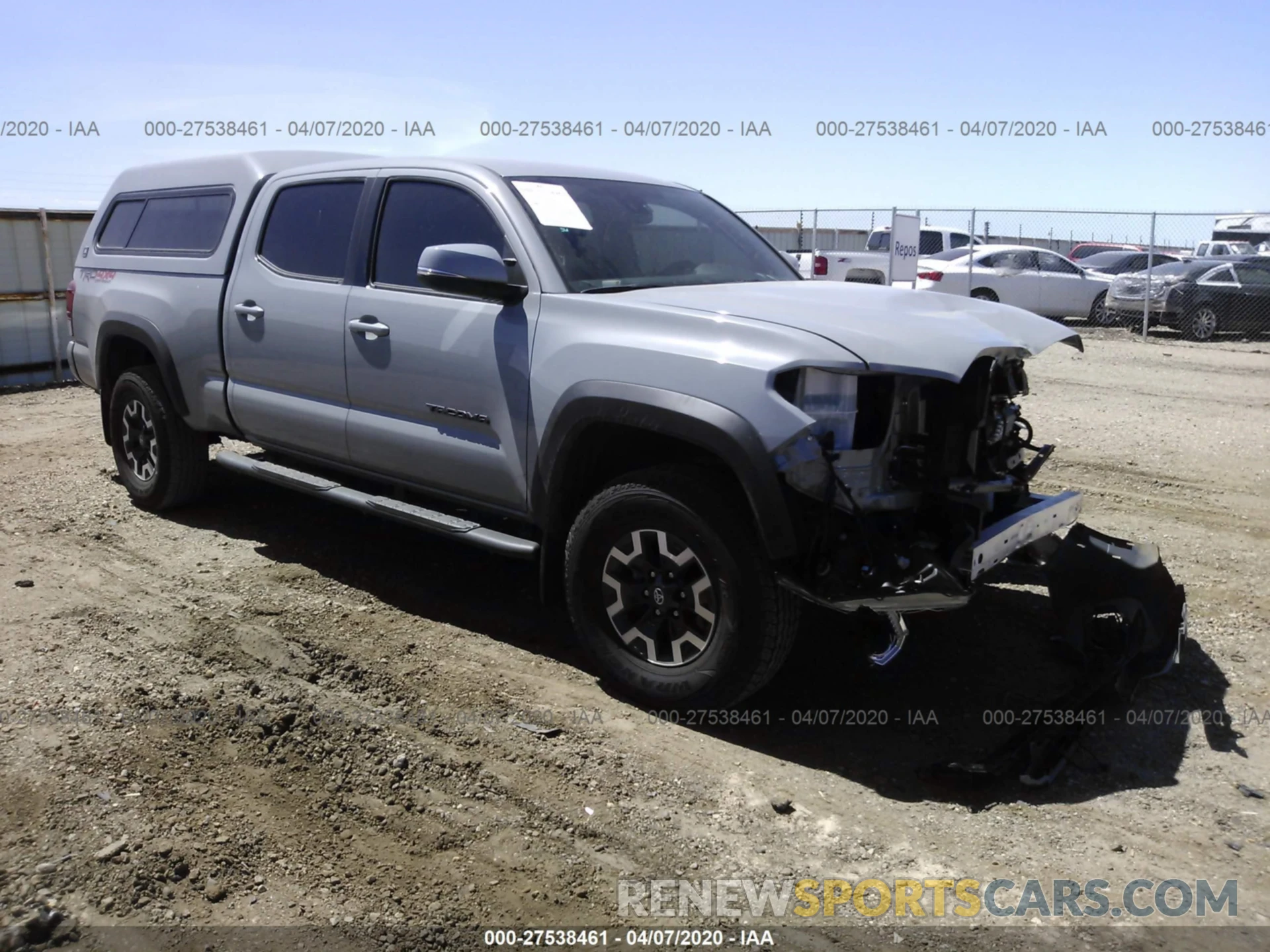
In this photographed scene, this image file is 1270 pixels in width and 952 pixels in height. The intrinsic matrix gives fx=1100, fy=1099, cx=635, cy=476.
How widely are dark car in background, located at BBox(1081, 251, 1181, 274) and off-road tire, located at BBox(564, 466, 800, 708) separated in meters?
19.3

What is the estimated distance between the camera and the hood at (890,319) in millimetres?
3674

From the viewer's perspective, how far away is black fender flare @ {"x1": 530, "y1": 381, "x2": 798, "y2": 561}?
3.62 meters

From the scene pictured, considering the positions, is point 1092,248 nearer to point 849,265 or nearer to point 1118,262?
point 1118,262

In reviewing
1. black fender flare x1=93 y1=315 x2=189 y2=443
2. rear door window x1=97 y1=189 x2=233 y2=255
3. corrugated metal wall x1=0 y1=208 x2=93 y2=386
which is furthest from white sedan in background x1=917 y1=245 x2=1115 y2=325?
black fender flare x1=93 y1=315 x2=189 y2=443

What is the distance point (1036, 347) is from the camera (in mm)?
4098

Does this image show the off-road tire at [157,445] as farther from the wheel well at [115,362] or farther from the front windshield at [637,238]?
the front windshield at [637,238]

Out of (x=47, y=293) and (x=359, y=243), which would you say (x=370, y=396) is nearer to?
(x=359, y=243)

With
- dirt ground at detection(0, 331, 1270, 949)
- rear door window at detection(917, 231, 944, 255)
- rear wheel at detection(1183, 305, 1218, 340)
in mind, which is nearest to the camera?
dirt ground at detection(0, 331, 1270, 949)

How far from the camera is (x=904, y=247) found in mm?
18656

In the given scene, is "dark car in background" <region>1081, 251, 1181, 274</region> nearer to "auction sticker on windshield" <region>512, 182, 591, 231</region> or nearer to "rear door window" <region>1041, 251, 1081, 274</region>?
"rear door window" <region>1041, 251, 1081, 274</region>

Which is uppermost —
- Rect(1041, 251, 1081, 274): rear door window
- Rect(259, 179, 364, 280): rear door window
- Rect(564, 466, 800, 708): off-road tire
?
Rect(259, 179, 364, 280): rear door window

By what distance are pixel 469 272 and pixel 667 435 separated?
1.09 meters

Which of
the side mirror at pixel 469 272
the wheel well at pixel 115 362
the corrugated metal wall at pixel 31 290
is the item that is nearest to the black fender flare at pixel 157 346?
the wheel well at pixel 115 362

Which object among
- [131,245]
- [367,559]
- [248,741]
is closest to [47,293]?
[131,245]
